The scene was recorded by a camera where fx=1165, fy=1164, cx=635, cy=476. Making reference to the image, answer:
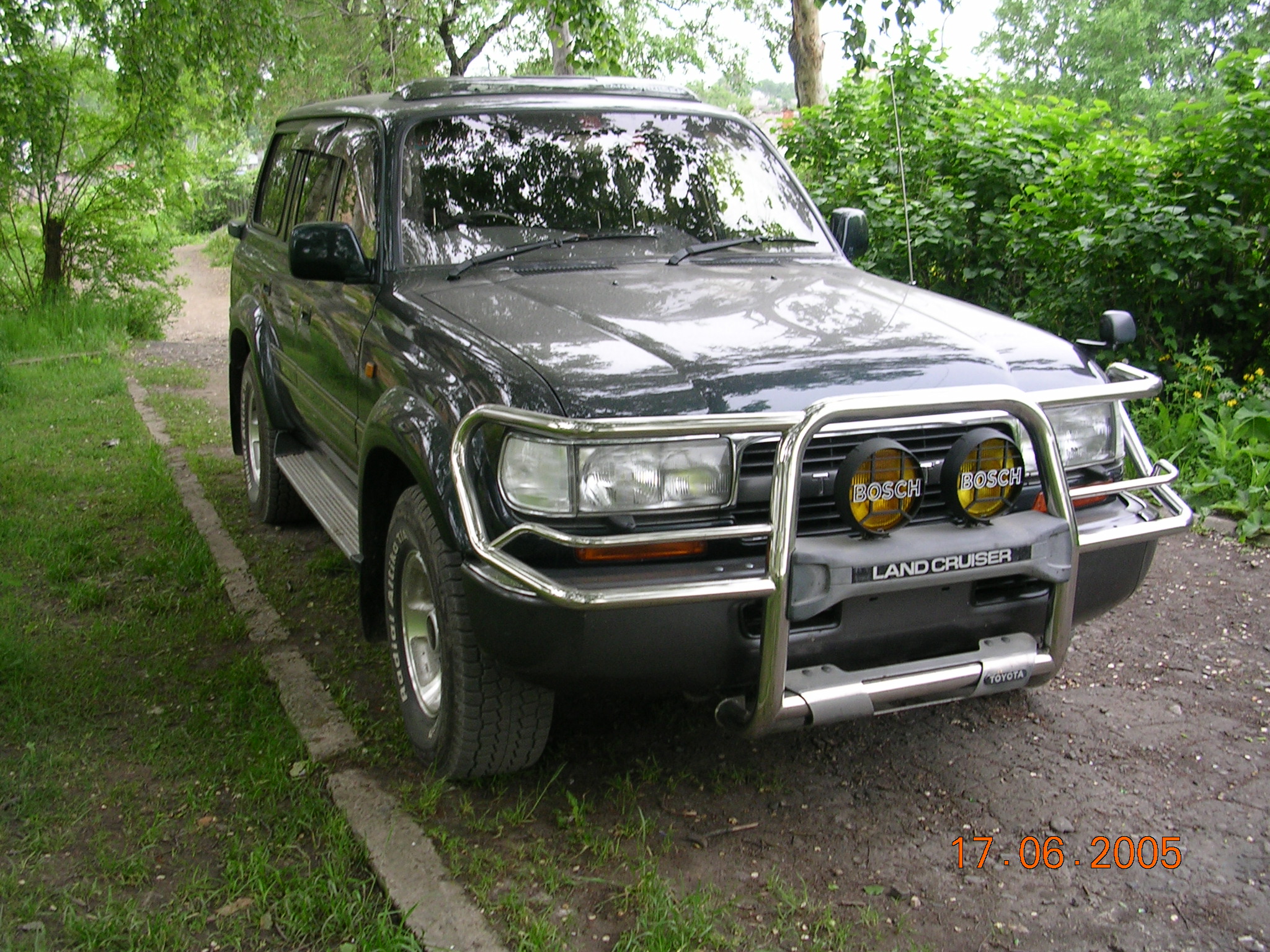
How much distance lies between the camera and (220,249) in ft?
93.6

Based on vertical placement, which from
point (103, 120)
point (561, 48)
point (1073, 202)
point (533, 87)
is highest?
point (561, 48)

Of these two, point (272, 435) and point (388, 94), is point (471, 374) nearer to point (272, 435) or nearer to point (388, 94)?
point (388, 94)

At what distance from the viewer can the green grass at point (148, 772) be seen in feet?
9.06

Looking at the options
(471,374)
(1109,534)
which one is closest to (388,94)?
(471,374)

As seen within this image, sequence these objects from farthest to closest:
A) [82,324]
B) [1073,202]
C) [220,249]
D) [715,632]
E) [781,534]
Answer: [220,249]
[82,324]
[1073,202]
[715,632]
[781,534]

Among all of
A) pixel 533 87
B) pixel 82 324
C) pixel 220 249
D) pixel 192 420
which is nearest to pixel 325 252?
pixel 533 87

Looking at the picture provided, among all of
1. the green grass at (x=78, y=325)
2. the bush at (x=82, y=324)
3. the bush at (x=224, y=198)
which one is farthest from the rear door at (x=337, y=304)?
the bush at (x=224, y=198)

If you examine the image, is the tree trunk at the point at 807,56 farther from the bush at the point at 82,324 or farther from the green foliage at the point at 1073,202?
the bush at the point at 82,324

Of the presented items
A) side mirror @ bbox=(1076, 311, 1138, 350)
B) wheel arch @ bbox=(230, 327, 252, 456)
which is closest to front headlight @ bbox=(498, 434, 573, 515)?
side mirror @ bbox=(1076, 311, 1138, 350)

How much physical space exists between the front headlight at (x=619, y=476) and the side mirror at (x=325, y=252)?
134 cm

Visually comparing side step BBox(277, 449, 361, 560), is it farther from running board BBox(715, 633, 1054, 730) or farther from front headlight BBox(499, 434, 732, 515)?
running board BBox(715, 633, 1054, 730)

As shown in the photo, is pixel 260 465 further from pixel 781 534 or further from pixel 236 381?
pixel 781 534

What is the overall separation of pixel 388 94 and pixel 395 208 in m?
1.15

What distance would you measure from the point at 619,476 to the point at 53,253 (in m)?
12.4
